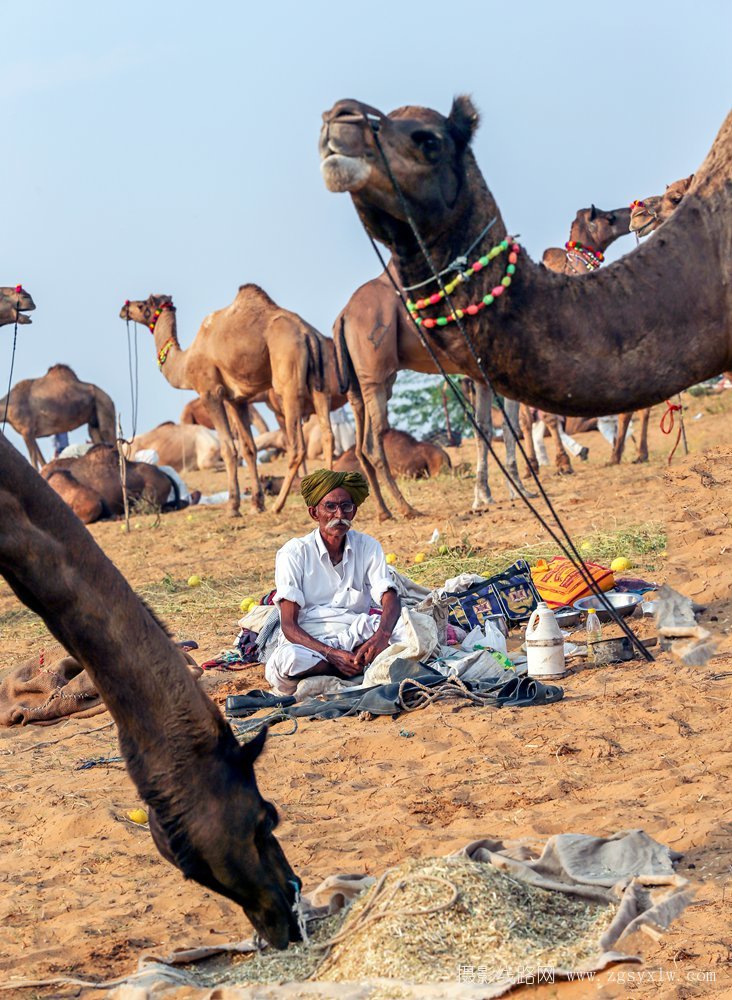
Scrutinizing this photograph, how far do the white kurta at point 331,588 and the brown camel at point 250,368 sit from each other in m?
8.04

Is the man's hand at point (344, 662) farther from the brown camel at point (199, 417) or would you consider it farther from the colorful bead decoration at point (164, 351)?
the brown camel at point (199, 417)

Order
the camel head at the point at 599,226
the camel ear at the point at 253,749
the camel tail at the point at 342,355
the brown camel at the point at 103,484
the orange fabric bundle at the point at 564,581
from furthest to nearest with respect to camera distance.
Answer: the brown camel at the point at 103,484, the camel head at the point at 599,226, the camel tail at the point at 342,355, the orange fabric bundle at the point at 564,581, the camel ear at the point at 253,749

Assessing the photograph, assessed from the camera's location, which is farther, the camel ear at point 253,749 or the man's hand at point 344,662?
the man's hand at point 344,662

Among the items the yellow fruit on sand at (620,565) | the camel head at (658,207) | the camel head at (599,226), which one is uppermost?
the camel head at (599,226)

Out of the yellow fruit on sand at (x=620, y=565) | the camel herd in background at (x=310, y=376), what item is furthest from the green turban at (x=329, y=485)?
the camel herd in background at (x=310, y=376)

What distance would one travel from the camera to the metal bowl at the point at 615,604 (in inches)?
287

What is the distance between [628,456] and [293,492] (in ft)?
15.4

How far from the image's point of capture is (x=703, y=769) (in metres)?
4.45

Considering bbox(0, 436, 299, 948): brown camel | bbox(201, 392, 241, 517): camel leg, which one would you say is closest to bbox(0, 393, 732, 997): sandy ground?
bbox(0, 436, 299, 948): brown camel

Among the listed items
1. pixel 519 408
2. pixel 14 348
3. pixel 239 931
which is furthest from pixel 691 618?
pixel 519 408

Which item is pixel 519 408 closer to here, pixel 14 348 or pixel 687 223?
pixel 14 348

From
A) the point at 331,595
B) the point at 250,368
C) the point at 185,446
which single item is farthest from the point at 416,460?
the point at 185,446

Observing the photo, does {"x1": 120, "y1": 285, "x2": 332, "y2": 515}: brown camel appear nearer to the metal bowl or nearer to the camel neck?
the camel neck

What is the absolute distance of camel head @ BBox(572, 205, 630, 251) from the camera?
50.2 ft
